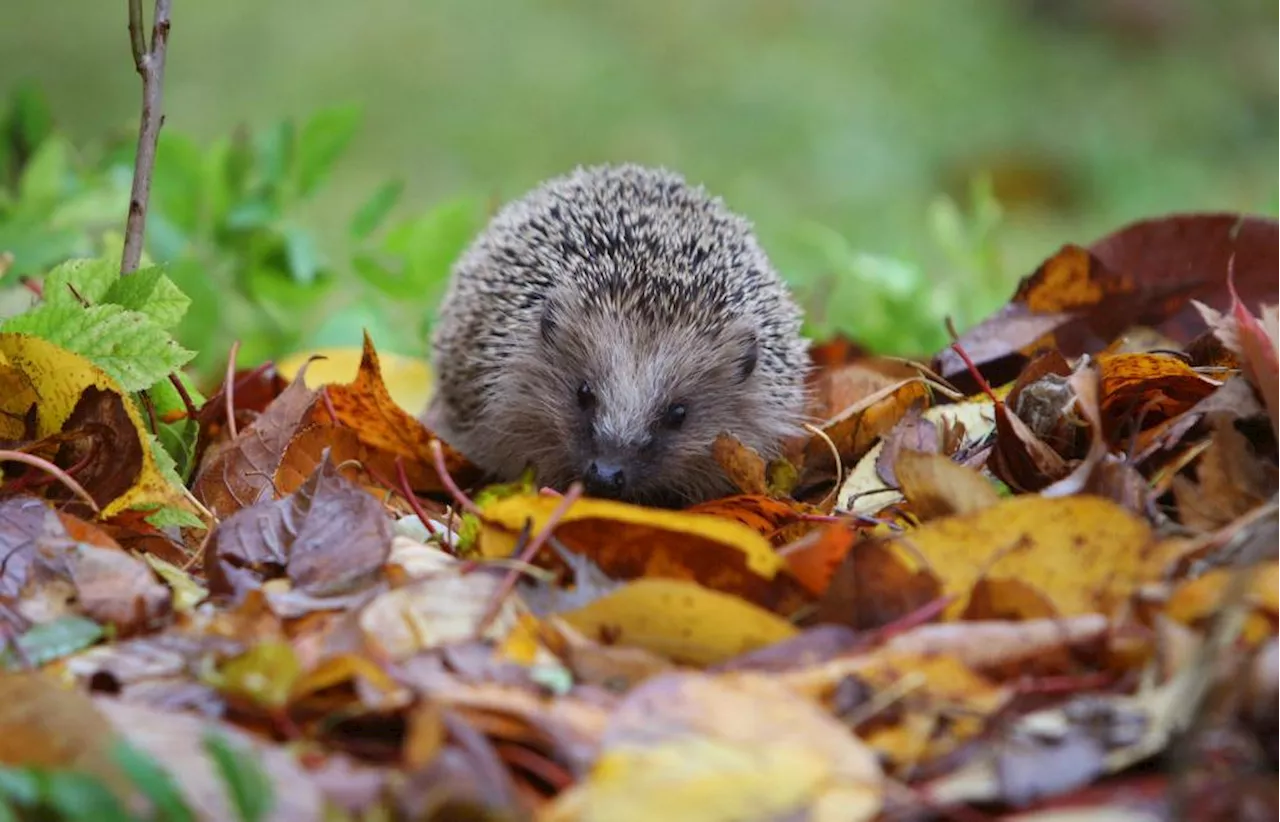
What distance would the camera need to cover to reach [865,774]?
145 cm

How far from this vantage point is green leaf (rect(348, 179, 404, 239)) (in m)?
3.75

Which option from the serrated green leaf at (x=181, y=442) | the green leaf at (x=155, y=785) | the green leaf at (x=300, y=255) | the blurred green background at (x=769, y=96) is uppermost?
the blurred green background at (x=769, y=96)

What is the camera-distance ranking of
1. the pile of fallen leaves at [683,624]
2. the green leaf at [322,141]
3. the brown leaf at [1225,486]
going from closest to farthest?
the pile of fallen leaves at [683,624] < the brown leaf at [1225,486] < the green leaf at [322,141]

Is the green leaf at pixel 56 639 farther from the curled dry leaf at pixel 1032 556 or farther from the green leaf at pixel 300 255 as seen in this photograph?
the green leaf at pixel 300 255

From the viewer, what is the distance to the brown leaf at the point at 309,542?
6.39ft

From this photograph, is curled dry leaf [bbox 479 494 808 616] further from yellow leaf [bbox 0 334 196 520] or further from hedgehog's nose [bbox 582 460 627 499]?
hedgehog's nose [bbox 582 460 627 499]

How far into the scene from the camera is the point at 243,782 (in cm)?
132

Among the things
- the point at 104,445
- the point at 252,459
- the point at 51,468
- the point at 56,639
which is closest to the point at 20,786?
the point at 56,639

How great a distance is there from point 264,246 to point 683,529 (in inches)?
92.7

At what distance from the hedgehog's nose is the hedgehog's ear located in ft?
1.79

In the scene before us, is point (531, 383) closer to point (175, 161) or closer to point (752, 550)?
point (175, 161)

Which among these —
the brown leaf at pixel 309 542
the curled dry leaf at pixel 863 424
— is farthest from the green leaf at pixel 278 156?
the brown leaf at pixel 309 542

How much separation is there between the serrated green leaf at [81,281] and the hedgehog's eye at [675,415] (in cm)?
134

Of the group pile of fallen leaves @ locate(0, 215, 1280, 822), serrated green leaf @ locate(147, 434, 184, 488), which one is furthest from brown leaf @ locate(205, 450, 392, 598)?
serrated green leaf @ locate(147, 434, 184, 488)
